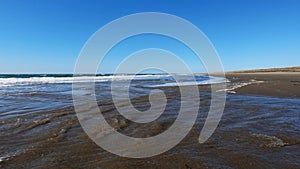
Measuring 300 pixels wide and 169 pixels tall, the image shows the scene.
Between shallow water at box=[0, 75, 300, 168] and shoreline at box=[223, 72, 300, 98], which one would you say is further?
shoreline at box=[223, 72, 300, 98]

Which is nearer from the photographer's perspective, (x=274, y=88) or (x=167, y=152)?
(x=167, y=152)

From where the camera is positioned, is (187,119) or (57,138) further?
(187,119)

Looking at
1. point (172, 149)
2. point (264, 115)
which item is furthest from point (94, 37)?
point (264, 115)

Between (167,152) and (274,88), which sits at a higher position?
(274,88)

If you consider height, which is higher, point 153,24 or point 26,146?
point 153,24

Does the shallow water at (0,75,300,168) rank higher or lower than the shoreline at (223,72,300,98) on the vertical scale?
lower

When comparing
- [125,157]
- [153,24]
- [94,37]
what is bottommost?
[125,157]

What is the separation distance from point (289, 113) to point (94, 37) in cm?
687

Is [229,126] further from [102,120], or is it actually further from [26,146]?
[26,146]

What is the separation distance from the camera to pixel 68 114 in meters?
7.89

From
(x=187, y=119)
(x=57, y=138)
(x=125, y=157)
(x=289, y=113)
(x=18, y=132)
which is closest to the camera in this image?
(x=125, y=157)

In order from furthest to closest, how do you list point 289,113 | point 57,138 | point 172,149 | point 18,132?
point 289,113 → point 18,132 → point 57,138 → point 172,149

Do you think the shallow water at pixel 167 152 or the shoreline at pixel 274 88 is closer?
the shallow water at pixel 167 152

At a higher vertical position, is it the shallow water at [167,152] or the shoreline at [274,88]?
the shoreline at [274,88]
